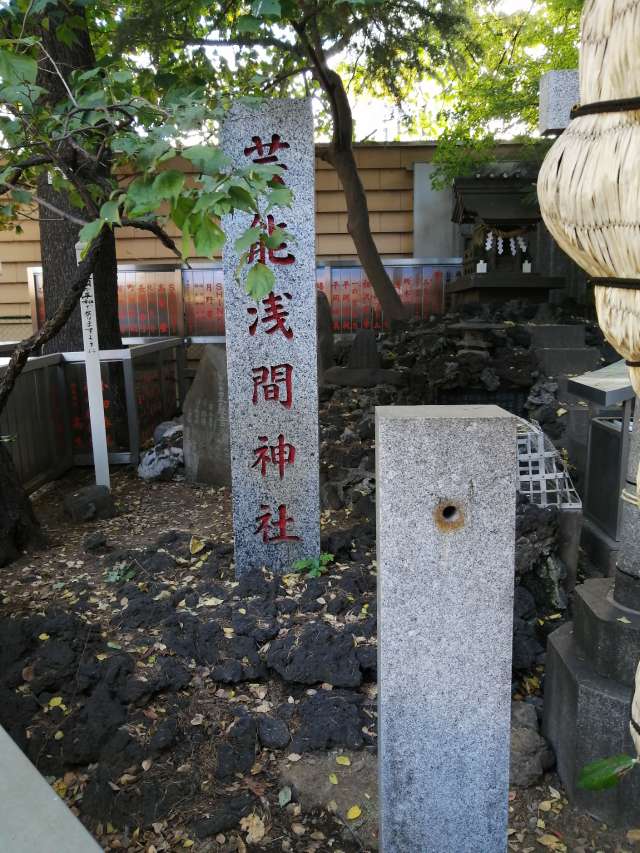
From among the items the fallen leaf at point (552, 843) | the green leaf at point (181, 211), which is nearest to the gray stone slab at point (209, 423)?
the fallen leaf at point (552, 843)

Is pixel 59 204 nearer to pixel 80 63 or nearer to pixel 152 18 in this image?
pixel 80 63

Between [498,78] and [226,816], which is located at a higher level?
[498,78]

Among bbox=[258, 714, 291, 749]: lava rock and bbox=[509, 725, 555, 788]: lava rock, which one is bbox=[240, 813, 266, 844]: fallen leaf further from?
bbox=[509, 725, 555, 788]: lava rock

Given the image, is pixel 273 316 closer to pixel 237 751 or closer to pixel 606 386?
pixel 606 386

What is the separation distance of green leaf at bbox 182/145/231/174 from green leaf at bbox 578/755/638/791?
1.65 metres

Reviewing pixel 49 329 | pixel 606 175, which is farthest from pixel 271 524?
pixel 606 175

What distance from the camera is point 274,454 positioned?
4637 mm

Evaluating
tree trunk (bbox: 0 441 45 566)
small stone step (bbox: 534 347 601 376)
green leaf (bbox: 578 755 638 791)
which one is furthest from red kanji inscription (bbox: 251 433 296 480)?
small stone step (bbox: 534 347 601 376)

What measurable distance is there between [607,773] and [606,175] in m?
0.84

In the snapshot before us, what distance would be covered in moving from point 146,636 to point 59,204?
4941 mm

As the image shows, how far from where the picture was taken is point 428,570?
213 centimetres

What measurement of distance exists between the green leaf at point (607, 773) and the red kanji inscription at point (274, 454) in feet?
12.1

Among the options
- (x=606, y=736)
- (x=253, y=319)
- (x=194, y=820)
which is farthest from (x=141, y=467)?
(x=606, y=736)

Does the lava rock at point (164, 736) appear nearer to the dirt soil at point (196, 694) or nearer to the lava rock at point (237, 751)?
the dirt soil at point (196, 694)
